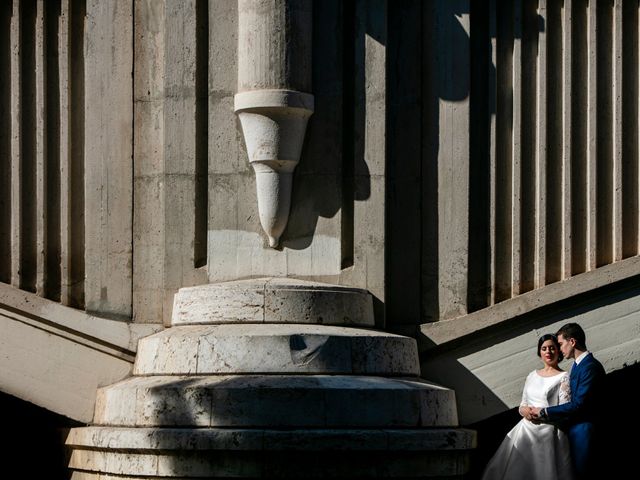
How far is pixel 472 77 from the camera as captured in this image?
1641cm

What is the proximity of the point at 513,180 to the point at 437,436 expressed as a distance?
9.92 feet

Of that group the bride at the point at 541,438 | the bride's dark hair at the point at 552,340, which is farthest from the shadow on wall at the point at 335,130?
the bride at the point at 541,438

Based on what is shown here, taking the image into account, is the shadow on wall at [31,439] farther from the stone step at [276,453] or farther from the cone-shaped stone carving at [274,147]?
the stone step at [276,453]

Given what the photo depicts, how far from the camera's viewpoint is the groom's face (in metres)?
14.7

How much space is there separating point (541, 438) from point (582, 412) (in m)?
0.50

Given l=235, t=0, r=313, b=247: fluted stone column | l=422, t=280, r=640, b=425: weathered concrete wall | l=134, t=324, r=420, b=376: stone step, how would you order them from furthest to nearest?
l=422, t=280, r=640, b=425: weathered concrete wall, l=235, t=0, r=313, b=247: fluted stone column, l=134, t=324, r=420, b=376: stone step

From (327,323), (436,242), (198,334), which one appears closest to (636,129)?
(436,242)

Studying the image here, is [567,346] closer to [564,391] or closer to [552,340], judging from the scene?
[552,340]

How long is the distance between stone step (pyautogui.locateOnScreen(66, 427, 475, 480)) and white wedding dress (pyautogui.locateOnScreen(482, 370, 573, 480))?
0.81 metres

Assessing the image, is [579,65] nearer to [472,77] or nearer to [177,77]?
[472,77]

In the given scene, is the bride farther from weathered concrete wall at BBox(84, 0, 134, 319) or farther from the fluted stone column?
weathered concrete wall at BBox(84, 0, 134, 319)

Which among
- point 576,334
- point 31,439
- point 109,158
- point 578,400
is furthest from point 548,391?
point 31,439

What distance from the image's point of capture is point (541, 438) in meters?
14.8

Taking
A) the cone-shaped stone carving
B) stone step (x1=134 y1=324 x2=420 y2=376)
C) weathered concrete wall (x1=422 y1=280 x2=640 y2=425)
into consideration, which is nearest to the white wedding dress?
weathered concrete wall (x1=422 y1=280 x2=640 y2=425)
